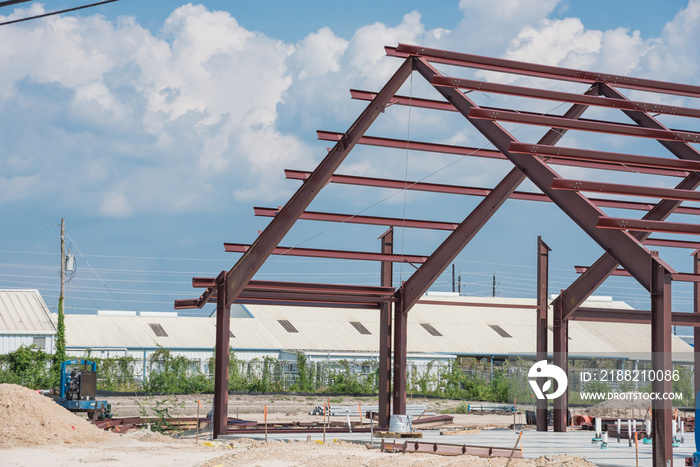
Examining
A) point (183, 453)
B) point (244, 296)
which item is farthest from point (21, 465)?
point (244, 296)

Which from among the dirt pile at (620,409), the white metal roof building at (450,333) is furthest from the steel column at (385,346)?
A: the white metal roof building at (450,333)

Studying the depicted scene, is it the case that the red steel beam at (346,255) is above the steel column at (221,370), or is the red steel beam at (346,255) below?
above

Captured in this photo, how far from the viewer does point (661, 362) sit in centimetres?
1477

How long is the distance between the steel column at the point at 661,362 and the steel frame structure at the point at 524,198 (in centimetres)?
2

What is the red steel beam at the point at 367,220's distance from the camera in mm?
25266

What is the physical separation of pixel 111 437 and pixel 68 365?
26.1 feet

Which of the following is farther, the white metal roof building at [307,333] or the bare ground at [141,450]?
the white metal roof building at [307,333]

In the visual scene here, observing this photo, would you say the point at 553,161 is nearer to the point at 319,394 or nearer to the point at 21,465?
the point at 21,465

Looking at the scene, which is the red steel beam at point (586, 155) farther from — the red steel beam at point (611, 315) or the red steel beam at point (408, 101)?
the red steel beam at point (611, 315)

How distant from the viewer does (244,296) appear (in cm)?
2525

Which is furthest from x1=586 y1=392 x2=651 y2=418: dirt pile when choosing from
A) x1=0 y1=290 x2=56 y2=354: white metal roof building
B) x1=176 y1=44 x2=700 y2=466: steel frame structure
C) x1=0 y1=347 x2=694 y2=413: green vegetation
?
x1=0 y1=290 x2=56 y2=354: white metal roof building

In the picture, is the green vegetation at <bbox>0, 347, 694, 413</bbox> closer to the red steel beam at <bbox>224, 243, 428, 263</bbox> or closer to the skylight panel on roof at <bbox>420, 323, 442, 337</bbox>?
the skylight panel on roof at <bbox>420, 323, 442, 337</bbox>

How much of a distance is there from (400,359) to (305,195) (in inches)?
301

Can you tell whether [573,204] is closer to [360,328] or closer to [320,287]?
[320,287]
